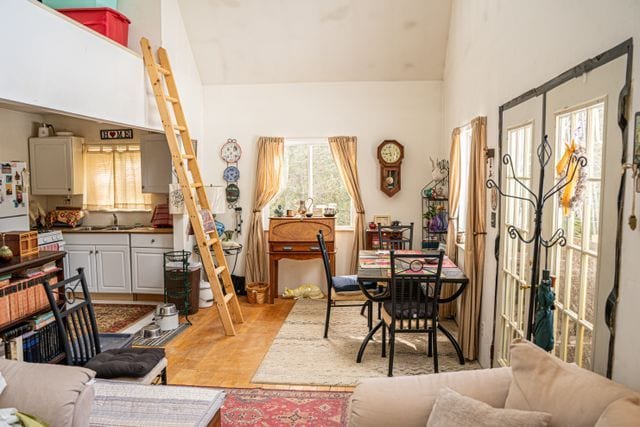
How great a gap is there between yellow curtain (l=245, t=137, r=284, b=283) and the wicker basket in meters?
0.35

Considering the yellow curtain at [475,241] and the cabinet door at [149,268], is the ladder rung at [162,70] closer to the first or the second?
the cabinet door at [149,268]

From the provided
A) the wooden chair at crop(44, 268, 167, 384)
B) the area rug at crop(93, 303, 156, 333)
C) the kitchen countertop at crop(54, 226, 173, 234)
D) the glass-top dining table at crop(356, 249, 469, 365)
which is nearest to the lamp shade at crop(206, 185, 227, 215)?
the kitchen countertop at crop(54, 226, 173, 234)

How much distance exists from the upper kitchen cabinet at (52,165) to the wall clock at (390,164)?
374cm

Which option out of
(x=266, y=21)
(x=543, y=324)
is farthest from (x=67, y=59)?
(x=543, y=324)

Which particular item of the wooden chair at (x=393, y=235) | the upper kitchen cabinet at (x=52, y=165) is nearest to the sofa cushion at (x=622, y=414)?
the wooden chair at (x=393, y=235)

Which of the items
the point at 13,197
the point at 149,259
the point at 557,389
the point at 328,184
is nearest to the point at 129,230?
the point at 149,259

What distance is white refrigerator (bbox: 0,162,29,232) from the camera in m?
4.82

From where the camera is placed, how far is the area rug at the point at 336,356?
3629 millimetres

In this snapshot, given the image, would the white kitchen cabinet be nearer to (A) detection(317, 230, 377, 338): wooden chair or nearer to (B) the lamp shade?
(B) the lamp shade

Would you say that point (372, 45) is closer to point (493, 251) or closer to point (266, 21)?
point (266, 21)

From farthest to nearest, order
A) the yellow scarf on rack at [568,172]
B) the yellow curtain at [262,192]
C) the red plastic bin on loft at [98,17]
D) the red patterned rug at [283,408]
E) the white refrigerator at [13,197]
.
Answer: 1. the yellow curtain at [262,192]
2. the white refrigerator at [13,197]
3. the red plastic bin on loft at [98,17]
4. the red patterned rug at [283,408]
5. the yellow scarf on rack at [568,172]

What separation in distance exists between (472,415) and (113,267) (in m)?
4.94

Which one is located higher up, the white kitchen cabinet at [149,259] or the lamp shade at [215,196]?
the lamp shade at [215,196]

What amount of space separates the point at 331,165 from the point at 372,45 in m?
1.53
